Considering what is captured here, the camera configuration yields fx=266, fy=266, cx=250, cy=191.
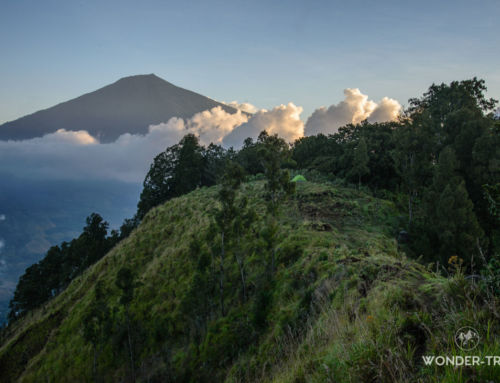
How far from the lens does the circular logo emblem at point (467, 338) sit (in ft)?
8.09

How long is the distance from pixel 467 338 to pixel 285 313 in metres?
5.91

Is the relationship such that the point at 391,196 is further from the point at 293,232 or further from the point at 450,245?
the point at 293,232

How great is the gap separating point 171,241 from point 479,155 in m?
23.9

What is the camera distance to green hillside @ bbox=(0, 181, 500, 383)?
2963mm

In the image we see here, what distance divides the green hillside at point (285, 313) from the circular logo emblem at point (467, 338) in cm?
7

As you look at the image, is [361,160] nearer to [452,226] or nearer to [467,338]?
[452,226]

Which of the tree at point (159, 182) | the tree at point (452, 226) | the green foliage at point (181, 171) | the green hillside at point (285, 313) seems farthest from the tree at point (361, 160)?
the tree at point (159, 182)

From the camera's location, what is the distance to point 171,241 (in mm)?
23031

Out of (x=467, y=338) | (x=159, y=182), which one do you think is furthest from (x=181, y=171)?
(x=467, y=338)

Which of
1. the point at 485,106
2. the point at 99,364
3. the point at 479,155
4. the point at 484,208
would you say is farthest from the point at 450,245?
the point at 485,106

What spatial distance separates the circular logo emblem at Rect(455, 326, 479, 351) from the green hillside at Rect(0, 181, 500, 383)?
0.07 m

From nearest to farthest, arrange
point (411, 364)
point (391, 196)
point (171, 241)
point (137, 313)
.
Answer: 1. point (411, 364)
2. point (137, 313)
3. point (171, 241)
4. point (391, 196)

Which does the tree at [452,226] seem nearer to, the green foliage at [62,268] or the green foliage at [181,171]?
the green foliage at [181,171]

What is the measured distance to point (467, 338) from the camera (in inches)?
100
